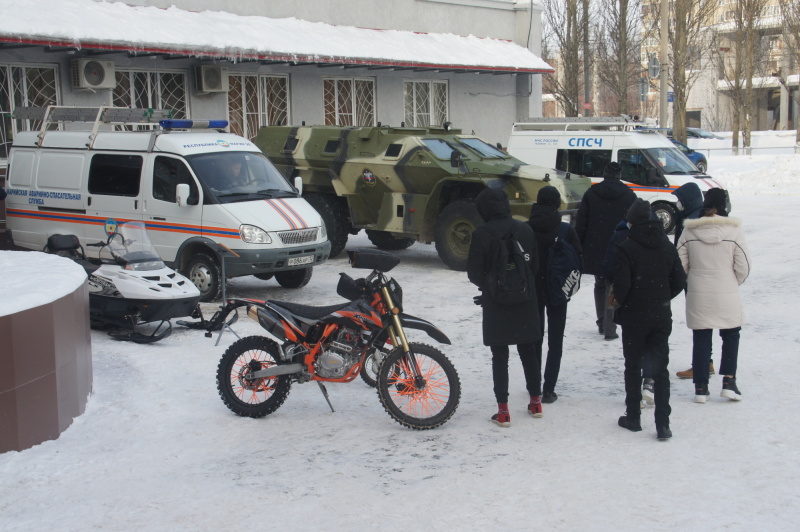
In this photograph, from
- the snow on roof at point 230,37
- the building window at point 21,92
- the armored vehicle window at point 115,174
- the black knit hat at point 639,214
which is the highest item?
the snow on roof at point 230,37

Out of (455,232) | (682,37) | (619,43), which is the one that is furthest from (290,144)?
(682,37)

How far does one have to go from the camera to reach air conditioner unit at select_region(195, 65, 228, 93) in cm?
1728

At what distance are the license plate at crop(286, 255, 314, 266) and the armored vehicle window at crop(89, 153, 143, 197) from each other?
216cm

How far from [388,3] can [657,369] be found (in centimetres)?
1665

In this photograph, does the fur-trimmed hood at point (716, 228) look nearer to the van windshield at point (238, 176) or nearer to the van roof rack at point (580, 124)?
the van windshield at point (238, 176)

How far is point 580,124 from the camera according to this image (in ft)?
58.2

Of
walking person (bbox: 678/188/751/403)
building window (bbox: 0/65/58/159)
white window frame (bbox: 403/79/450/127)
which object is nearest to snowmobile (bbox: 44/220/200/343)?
walking person (bbox: 678/188/751/403)

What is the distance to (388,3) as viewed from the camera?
838 inches

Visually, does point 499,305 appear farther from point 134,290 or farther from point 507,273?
point 134,290

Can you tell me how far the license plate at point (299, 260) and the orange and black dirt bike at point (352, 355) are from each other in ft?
13.7

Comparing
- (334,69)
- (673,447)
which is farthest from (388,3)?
(673,447)

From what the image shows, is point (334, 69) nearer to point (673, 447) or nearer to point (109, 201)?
point (109, 201)

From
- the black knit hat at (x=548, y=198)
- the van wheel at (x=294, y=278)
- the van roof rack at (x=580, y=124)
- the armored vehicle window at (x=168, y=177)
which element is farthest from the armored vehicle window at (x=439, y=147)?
the black knit hat at (x=548, y=198)

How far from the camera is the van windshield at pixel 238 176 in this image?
1126 cm
